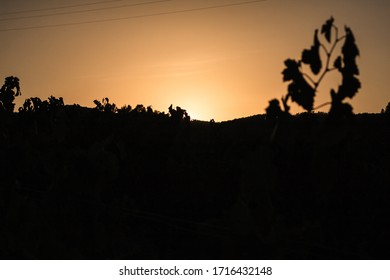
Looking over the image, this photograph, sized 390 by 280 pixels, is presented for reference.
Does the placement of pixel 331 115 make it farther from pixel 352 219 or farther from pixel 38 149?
pixel 38 149

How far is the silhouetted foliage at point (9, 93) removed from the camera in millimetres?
20031

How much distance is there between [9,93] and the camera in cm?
2041

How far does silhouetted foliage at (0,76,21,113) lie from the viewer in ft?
65.7

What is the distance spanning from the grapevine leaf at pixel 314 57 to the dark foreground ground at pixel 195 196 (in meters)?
0.90

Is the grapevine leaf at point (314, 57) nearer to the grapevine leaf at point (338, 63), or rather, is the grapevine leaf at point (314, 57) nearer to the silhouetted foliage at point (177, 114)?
the grapevine leaf at point (338, 63)

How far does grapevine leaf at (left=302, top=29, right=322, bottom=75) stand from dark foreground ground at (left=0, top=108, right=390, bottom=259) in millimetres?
899

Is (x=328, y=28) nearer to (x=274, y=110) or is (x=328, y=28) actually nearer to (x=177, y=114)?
(x=274, y=110)

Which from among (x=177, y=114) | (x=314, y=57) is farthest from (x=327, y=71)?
(x=177, y=114)

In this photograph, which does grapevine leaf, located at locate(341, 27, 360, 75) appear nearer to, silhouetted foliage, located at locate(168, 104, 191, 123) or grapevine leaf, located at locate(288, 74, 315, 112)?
grapevine leaf, located at locate(288, 74, 315, 112)

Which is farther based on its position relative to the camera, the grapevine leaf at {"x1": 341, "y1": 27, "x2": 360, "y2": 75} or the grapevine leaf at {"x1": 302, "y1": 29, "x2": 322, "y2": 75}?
the grapevine leaf at {"x1": 302, "y1": 29, "x2": 322, "y2": 75}

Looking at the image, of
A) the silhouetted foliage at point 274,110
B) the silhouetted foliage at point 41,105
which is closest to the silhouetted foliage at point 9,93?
the silhouetted foliage at point 41,105

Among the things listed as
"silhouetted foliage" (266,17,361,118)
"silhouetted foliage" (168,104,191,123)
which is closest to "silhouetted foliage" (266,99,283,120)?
"silhouetted foliage" (266,17,361,118)

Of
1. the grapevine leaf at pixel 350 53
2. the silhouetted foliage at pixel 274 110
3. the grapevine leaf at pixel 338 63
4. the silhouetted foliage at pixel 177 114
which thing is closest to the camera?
the grapevine leaf at pixel 350 53

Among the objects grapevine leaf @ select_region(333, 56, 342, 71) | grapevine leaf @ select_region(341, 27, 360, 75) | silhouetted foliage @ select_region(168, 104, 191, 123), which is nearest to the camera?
grapevine leaf @ select_region(341, 27, 360, 75)
